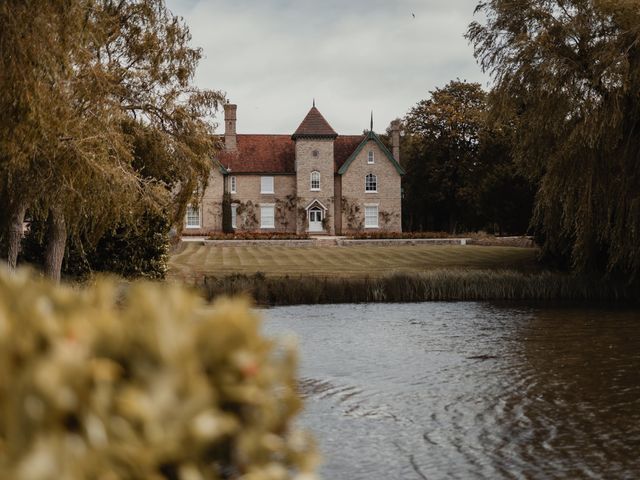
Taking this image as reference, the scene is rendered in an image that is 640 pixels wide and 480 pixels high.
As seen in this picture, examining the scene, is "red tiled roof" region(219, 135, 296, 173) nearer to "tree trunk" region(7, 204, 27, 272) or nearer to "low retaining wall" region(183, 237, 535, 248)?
"low retaining wall" region(183, 237, 535, 248)

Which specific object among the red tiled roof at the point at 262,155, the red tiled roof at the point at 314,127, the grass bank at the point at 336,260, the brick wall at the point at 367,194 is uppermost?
the red tiled roof at the point at 314,127

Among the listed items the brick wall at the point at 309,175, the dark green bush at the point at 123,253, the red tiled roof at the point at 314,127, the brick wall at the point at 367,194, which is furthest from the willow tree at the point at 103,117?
the brick wall at the point at 367,194

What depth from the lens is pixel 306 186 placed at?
188ft

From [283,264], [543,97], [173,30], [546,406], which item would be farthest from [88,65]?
[283,264]

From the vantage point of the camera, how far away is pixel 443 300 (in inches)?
939

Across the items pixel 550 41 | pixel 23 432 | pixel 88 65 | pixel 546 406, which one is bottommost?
pixel 546 406

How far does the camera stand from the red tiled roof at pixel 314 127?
56578 mm

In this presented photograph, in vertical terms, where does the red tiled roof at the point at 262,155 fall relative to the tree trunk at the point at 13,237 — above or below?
above

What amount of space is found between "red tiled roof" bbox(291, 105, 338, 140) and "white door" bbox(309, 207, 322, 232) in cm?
543

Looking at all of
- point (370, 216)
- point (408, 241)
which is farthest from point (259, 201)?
point (408, 241)

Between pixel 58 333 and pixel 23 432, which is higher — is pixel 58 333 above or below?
above

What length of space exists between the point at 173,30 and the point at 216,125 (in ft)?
10.1

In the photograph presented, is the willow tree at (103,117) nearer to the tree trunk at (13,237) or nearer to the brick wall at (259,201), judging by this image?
the tree trunk at (13,237)

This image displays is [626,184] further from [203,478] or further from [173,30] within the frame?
[203,478]
